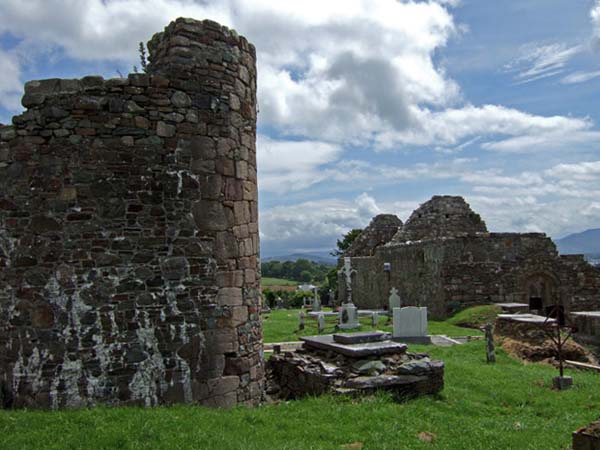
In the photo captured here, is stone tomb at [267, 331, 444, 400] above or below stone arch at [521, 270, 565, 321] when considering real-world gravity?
below

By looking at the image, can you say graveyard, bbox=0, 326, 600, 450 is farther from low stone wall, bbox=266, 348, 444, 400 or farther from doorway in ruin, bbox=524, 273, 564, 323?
doorway in ruin, bbox=524, 273, 564, 323

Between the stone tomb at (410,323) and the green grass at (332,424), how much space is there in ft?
28.8

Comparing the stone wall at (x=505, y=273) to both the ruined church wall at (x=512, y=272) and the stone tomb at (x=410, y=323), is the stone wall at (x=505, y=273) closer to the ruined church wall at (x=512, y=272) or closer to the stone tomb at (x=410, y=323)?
the ruined church wall at (x=512, y=272)

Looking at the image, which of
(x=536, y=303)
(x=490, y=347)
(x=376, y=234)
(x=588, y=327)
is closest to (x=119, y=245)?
(x=490, y=347)

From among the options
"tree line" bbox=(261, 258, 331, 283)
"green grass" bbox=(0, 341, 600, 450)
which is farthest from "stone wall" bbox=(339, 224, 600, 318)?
"tree line" bbox=(261, 258, 331, 283)

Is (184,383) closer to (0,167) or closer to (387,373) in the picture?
(387,373)

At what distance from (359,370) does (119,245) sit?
438cm

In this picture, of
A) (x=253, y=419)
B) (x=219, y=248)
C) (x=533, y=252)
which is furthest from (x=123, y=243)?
(x=533, y=252)

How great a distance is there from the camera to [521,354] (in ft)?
44.8

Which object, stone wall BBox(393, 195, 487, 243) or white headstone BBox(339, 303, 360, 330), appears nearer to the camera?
white headstone BBox(339, 303, 360, 330)

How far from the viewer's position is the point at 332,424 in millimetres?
7238

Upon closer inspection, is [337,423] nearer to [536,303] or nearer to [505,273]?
[505,273]

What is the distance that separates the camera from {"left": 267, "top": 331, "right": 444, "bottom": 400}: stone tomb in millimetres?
8808

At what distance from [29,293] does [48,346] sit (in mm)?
814
